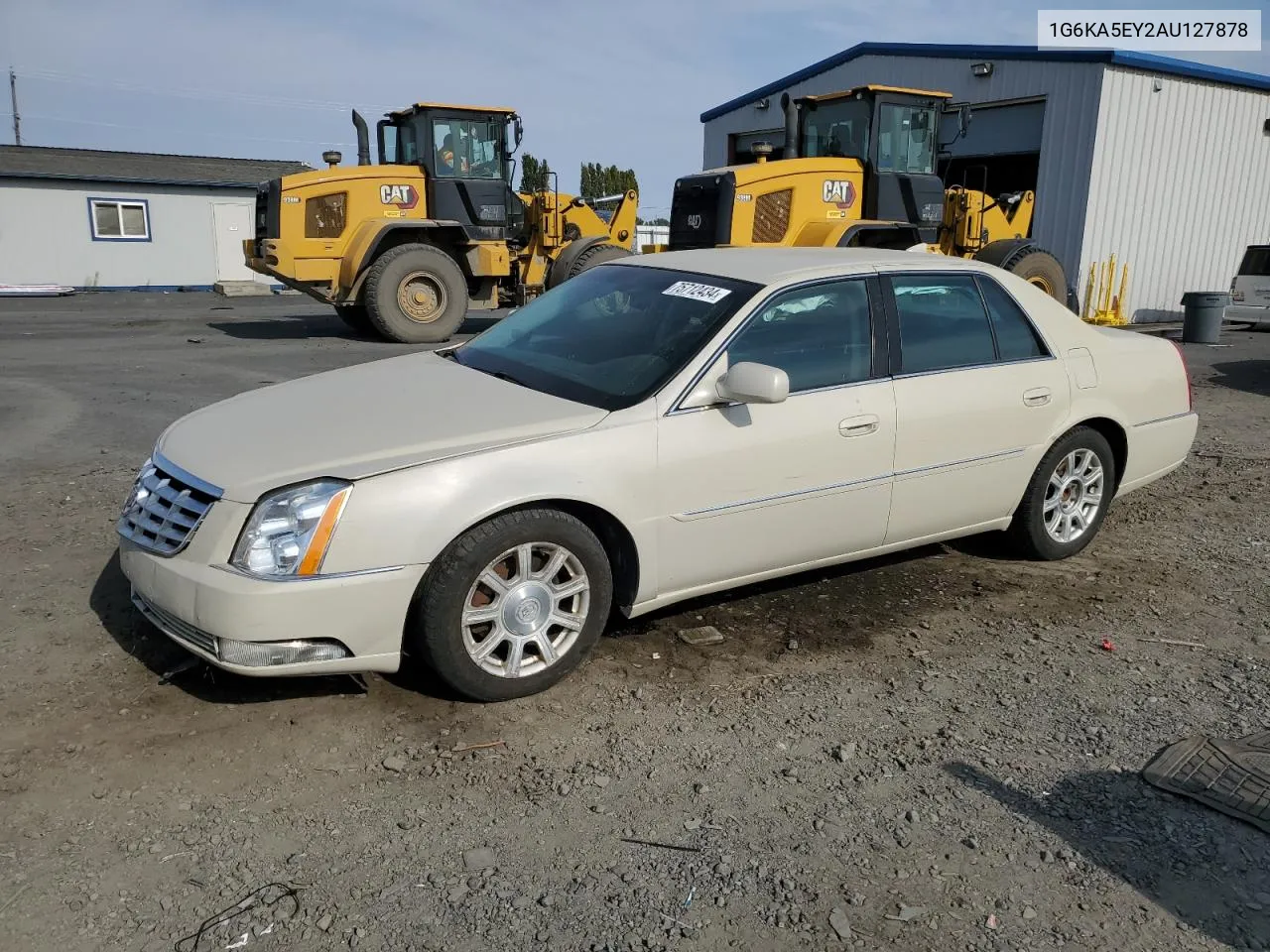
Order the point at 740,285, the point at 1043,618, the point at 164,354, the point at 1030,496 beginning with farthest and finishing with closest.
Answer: the point at 164,354
the point at 1030,496
the point at 1043,618
the point at 740,285

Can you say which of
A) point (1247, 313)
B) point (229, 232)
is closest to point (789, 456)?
point (1247, 313)

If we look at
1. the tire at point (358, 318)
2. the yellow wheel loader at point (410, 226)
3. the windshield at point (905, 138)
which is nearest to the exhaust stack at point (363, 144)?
the yellow wheel loader at point (410, 226)

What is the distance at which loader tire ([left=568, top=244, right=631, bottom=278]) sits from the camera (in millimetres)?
15461

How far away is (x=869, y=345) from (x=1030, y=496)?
1.30 meters

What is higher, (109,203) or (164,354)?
(109,203)

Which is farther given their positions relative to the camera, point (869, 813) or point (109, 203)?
point (109, 203)

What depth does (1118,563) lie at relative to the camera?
17.3ft

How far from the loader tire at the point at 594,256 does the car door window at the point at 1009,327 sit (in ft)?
35.5

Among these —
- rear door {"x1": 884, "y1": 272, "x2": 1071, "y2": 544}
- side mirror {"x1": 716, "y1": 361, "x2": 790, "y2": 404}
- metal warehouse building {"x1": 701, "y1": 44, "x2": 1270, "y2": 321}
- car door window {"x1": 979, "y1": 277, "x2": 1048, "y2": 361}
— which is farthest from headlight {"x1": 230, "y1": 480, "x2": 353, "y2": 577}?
metal warehouse building {"x1": 701, "y1": 44, "x2": 1270, "y2": 321}

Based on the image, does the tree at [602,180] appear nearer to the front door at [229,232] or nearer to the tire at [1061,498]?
the front door at [229,232]

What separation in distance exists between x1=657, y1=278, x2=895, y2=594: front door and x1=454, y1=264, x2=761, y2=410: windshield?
186 mm

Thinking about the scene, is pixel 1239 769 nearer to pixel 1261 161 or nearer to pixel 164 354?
pixel 164 354

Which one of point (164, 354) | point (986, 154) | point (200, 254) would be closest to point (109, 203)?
point (200, 254)

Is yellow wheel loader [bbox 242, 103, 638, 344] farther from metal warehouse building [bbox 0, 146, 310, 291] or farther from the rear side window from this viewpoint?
metal warehouse building [bbox 0, 146, 310, 291]
